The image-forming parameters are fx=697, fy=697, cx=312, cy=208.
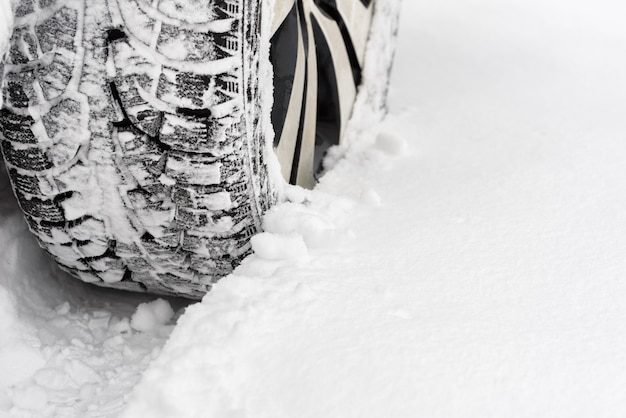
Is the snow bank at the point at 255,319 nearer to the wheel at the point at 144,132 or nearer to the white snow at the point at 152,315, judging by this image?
the wheel at the point at 144,132

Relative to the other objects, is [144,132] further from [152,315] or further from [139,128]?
[152,315]

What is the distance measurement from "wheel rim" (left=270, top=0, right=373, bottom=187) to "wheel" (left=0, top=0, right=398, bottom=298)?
0.02 m

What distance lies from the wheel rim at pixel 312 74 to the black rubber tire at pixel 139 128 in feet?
0.41

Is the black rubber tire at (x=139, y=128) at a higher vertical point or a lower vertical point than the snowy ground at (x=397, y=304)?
higher

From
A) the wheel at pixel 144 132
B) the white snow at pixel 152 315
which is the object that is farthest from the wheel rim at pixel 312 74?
the white snow at pixel 152 315

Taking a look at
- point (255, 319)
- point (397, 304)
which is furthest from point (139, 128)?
point (397, 304)

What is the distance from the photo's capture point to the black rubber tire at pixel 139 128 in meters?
0.78

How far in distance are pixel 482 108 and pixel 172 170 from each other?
0.83 metres

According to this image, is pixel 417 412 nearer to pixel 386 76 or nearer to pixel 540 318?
pixel 540 318

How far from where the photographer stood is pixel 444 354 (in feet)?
2.41

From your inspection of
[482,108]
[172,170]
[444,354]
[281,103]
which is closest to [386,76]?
[482,108]

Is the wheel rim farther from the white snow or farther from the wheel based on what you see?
the white snow

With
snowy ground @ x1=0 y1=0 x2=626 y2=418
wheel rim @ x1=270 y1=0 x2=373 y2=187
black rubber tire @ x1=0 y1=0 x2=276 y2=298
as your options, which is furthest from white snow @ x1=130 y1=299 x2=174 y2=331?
wheel rim @ x1=270 y1=0 x2=373 y2=187

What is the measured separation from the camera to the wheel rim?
101 cm
